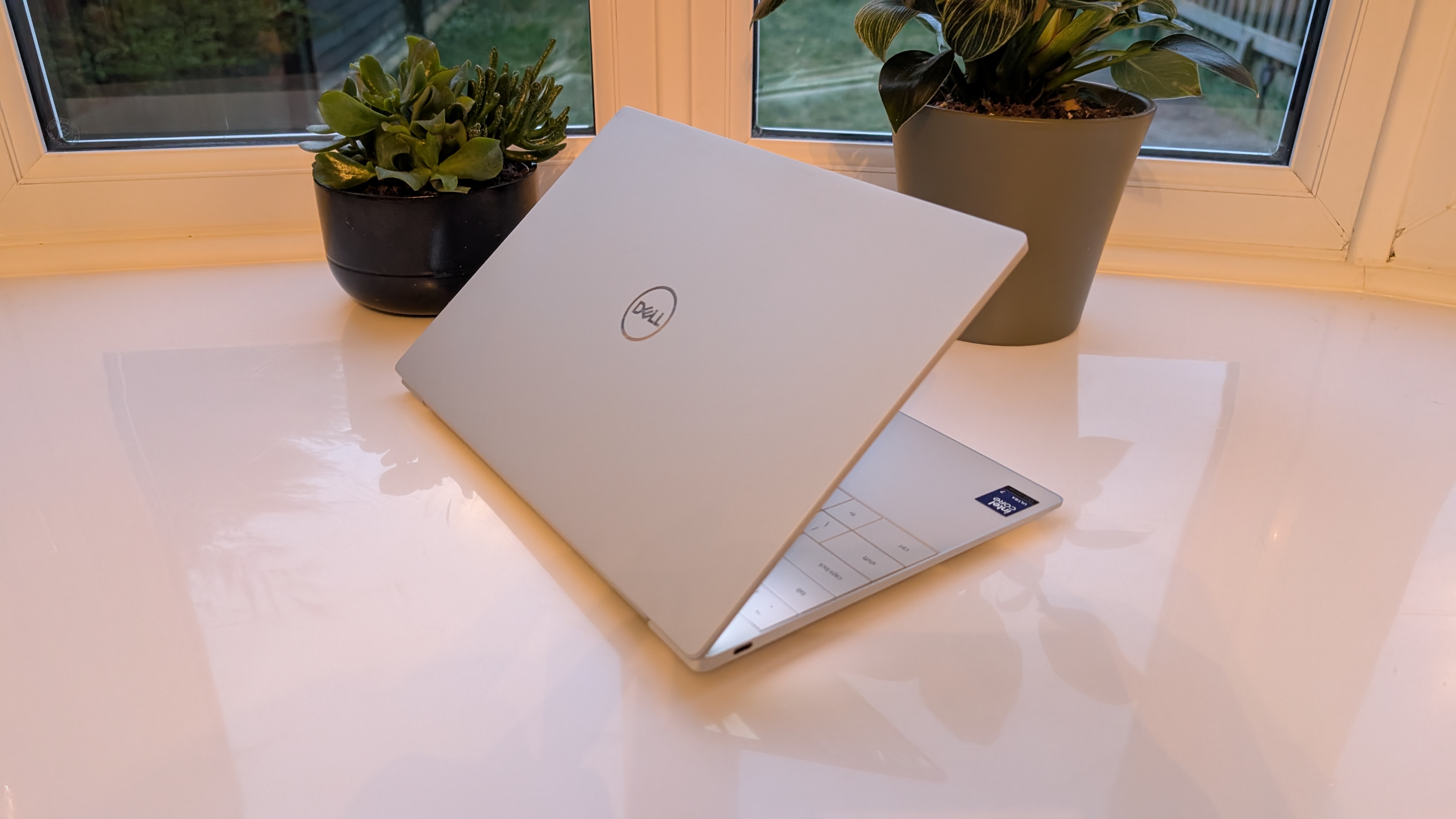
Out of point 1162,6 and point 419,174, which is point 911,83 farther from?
point 419,174

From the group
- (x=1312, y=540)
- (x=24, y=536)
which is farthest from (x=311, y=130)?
(x=1312, y=540)

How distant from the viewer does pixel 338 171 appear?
810mm

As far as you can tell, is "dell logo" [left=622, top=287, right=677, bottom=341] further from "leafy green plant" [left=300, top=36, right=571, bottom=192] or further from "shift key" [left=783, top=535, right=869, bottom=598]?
"leafy green plant" [left=300, top=36, right=571, bottom=192]

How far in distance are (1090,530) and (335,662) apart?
1.44ft

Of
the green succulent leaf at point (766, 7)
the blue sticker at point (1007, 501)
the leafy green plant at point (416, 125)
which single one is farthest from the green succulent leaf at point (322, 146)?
the blue sticker at point (1007, 501)

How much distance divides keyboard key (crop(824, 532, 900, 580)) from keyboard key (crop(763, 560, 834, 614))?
28mm

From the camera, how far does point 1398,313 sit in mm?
924

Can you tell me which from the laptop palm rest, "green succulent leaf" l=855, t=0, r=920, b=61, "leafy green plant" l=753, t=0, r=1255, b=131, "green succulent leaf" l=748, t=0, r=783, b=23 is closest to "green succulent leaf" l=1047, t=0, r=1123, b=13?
"leafy green plant" l=753, t=0, r=1255, b=131

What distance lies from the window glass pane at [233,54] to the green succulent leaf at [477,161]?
0.31 m

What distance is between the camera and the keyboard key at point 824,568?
52 centimetres

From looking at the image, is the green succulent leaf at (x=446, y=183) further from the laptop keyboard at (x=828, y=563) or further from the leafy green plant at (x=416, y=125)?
the laptop keyboard at (x=828, y=563)

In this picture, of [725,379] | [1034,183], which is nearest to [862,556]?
[725,379]

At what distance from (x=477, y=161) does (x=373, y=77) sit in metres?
0.11

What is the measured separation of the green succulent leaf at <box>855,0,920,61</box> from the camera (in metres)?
0.75
